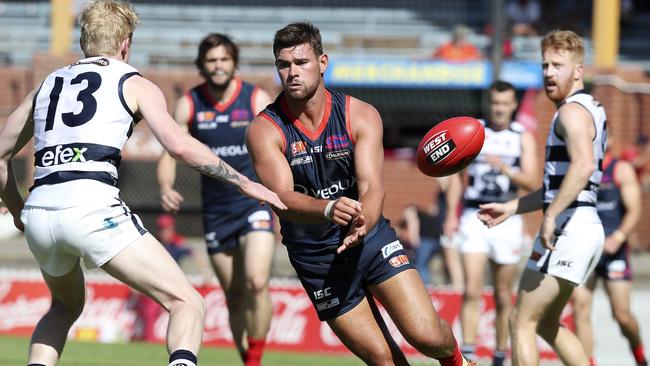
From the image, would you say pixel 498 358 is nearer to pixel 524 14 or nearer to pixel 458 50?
pixel 458 50

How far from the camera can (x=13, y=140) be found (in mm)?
5590

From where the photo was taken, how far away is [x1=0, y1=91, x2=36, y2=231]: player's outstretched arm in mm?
5535

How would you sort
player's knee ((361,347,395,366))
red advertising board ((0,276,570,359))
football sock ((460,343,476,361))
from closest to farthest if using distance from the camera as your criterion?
player's knee ((361,347,395,366)) → football sock ((460,343,476,361)) → red advertising board ((0,276,570,359))

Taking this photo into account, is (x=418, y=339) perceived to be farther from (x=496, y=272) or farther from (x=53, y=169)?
(x=496, y=272)

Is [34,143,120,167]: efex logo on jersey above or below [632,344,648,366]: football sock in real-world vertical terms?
above

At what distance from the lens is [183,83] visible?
17031 millimetres

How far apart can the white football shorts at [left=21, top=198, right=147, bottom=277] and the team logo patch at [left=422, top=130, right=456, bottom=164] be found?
1706 mm

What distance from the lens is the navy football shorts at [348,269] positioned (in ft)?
18.9

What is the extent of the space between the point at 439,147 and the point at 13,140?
7.68ft

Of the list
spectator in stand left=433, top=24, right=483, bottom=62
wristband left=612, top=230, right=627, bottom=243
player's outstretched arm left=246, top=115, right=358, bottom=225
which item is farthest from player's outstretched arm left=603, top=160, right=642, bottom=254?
spectator in stand left=433, top=24, right=483, bottom=62

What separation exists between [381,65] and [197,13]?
3726mm

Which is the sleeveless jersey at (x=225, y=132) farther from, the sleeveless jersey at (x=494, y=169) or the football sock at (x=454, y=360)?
the football sock at (x=454, y=360)

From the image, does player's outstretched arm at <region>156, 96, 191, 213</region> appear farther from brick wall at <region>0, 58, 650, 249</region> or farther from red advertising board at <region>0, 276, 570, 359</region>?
brick wall at <region>0, 58, 650, 249</region>

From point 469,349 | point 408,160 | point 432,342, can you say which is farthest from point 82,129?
point 408,160
